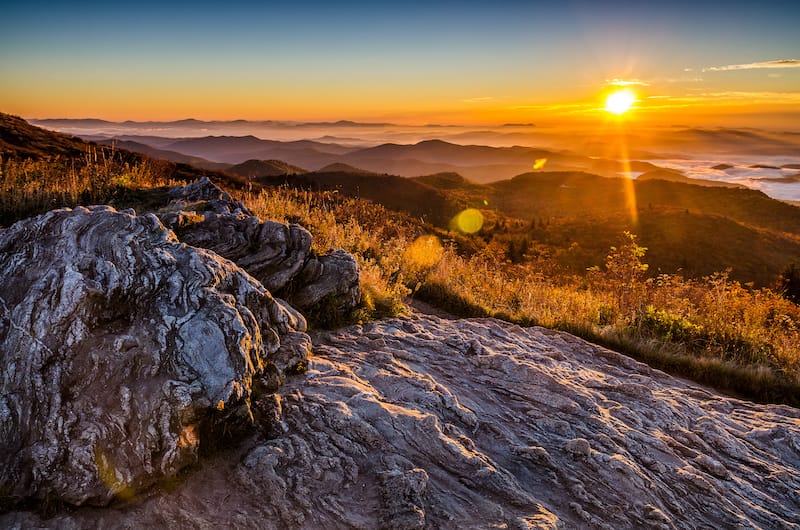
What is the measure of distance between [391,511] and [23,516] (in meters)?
2.28

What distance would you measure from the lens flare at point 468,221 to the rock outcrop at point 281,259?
4439 centimetres

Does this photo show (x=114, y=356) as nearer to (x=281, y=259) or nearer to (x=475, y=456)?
(x=475, y=456)

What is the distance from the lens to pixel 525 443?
14.9 feet

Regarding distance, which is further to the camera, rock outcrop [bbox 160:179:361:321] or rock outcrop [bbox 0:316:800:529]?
rock outcrop [bbox 160:179:361:321]

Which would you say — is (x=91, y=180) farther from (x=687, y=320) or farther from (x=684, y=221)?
(x=684, y=221)

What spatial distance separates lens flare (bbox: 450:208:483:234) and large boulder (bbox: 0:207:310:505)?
156 feet

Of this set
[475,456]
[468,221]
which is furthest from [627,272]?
[468,221]

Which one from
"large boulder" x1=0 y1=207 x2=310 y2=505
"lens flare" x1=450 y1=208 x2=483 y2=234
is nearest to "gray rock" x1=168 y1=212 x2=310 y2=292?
"large boulder" x1=0 y1=207 x2=310 y2=505

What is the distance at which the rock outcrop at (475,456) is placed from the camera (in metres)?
3.42

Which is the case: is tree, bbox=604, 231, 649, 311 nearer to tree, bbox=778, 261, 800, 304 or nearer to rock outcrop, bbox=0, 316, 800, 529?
rock outcrop, bbox=0, 316, 800, 529

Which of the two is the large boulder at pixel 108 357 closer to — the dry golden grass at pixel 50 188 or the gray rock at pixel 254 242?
the gray rock at pixel 254 242

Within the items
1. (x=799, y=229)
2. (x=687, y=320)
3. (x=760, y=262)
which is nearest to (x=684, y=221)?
(x=760, y=262)

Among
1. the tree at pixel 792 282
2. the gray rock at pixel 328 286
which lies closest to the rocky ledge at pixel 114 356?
the gray rock at pixel 328 286

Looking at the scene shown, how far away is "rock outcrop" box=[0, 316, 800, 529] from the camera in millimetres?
3420
